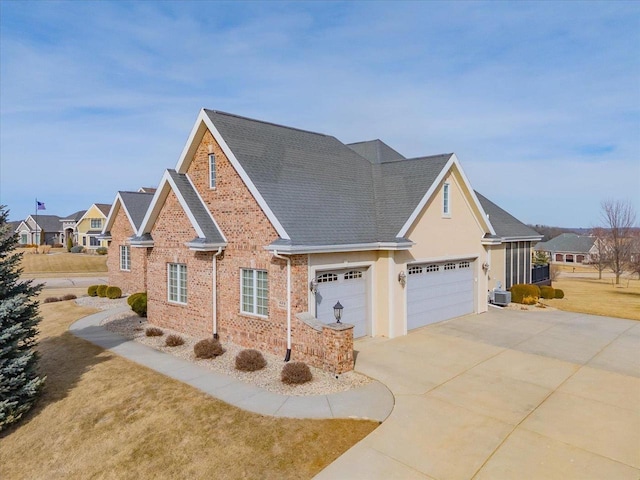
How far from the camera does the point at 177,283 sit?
53.6ft

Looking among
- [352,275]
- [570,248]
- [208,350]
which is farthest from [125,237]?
[570,248]

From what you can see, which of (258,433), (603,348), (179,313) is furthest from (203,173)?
(603,348)

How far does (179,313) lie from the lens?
1606 centimetres

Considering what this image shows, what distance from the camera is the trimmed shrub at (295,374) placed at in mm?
10234

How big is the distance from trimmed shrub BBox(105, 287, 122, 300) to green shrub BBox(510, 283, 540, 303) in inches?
930

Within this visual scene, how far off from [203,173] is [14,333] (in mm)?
7977

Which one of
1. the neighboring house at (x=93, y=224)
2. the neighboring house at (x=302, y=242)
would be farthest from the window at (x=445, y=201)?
the neighboring house at (x=93, y=224)

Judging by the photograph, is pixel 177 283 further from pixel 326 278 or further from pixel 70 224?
pixel 70 224

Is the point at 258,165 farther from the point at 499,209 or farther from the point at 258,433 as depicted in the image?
the point at 499,209

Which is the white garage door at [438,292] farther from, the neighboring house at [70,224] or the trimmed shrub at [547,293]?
the neighboring house at [70,224]

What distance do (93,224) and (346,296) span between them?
67227 millimetres

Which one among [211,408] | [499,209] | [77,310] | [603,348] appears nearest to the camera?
[211,408]

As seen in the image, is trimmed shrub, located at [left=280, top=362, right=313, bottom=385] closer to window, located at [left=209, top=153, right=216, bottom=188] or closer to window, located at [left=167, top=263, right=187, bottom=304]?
window, located at [left=167, top=263, right=187, bottom=304]

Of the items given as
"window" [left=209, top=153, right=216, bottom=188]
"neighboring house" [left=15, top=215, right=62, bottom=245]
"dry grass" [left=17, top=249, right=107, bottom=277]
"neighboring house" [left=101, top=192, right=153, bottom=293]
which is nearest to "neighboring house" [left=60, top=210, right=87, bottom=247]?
"neighboring house" [left=15, top=215, right=62, bottom=245]
